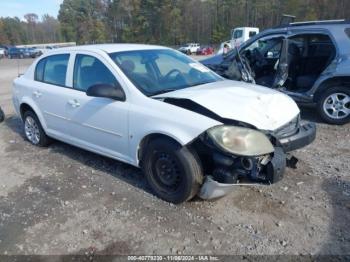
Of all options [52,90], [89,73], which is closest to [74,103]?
[89,73]

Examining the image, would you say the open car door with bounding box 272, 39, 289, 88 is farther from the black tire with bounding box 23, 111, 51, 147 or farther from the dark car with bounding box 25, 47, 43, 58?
the dark car with bounding box 25, 47, 43, 58

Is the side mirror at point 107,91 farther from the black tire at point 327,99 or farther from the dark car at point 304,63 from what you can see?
the black tire at point 327,99

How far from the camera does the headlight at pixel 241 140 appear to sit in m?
3.17

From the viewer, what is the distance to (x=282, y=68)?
691cm

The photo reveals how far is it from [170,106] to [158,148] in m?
0.46

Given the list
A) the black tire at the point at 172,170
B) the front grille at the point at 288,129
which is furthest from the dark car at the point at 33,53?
the front grille at the point at 288,129

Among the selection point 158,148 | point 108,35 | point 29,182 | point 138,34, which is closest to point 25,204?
point 29,182

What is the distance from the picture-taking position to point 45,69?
5.38 metres

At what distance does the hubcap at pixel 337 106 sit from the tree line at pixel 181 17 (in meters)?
52.2

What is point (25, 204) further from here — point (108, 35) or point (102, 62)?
point (108, 35)

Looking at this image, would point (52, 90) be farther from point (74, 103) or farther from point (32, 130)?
point (32, 130)

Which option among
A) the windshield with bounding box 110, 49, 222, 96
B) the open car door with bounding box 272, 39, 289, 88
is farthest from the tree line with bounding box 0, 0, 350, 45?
the windshield with bounding box 110, 49, 222, 96

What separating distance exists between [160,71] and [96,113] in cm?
96

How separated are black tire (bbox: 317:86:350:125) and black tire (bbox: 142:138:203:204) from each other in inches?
155
